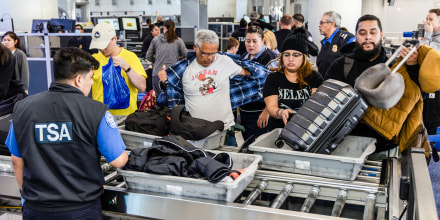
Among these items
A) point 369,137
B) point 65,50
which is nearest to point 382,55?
point 369,137

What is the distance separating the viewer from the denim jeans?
179 cm

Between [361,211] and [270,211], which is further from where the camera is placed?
[361,211]

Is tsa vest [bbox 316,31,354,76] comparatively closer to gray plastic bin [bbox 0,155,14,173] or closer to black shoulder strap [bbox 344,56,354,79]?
black shoulder strap [bbox 344,56,354,79]

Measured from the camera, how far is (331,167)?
1980 mm

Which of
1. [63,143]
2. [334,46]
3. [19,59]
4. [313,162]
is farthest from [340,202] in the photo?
[19,59]

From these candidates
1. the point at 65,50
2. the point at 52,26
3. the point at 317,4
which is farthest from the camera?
the point at 317,4

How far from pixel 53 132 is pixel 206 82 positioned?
4.25 ft

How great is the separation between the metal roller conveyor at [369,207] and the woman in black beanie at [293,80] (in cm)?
90

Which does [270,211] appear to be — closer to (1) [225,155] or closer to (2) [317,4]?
(1) [225,155]

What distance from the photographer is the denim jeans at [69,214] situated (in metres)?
1.79

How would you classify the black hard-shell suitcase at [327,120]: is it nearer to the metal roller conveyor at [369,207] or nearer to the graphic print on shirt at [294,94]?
the metal roller conveyor at [369,207]

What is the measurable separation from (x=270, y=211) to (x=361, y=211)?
0.51 metres

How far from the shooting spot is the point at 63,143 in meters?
1.75

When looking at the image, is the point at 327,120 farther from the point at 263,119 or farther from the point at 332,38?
the point at 332,38
